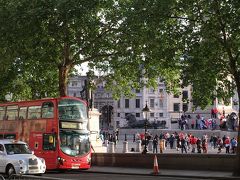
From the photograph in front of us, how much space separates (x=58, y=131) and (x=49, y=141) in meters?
0.94

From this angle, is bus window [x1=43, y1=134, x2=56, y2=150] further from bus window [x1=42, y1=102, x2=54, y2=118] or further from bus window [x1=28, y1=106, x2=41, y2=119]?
bus window [x1=28, y1=106, x2=41, y2=119]

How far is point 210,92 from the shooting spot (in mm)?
25953

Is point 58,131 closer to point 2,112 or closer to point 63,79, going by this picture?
point 2,112

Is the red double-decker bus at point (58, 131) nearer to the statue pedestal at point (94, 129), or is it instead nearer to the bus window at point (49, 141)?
the bus window at point (49, 141)

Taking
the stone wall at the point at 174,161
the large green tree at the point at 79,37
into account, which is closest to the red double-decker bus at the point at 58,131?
the stone wall at the point at 174,161

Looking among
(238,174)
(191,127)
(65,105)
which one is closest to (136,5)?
(65,105)

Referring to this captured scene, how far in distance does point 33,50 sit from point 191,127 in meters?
43.6

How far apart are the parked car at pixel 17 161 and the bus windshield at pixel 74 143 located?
3977 millimetres

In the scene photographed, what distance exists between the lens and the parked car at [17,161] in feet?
79.1

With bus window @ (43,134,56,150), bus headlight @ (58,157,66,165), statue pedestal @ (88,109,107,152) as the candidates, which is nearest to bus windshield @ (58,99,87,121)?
bus window @ (43,134,56,150)

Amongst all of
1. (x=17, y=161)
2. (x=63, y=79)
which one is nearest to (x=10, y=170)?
(x=17, y=161)

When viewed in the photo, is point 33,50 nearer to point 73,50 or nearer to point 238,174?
point 73,50

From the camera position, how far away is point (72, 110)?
29734mm

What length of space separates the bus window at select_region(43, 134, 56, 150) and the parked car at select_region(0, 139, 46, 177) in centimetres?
371
